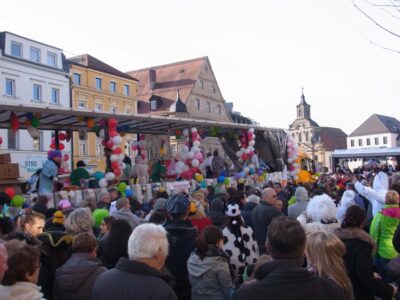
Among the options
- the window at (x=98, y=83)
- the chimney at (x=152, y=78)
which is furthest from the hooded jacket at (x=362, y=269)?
the chimney at (x=152, y=78)

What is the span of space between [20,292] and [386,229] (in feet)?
14.1

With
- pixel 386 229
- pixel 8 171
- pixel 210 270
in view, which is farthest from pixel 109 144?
pixel 210 270

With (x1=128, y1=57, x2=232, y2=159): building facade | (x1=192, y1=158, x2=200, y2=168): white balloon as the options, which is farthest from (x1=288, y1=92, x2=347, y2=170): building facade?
(x1=192, y1=158, x2=200, y2=168): white balloon

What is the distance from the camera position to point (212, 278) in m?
4.04

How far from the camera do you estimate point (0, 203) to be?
6.37 m

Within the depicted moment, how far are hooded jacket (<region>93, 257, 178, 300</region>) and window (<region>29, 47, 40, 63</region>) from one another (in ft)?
117

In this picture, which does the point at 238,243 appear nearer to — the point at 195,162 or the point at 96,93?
the point at 195,162

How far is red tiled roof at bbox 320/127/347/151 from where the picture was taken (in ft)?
283

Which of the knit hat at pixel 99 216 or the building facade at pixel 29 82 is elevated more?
the building facade at pixel 29 82

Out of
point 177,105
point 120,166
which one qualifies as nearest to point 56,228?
point 120,166

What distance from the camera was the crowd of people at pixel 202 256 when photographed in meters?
2.54

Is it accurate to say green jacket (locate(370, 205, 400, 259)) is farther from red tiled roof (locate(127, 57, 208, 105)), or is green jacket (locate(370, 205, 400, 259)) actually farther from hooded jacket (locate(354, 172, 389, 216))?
red tiled roof (locate(127, 57, 208, 105))

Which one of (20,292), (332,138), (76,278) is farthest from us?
(332,138)

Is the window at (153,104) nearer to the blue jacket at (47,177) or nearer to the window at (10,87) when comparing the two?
the window at (10,87)
